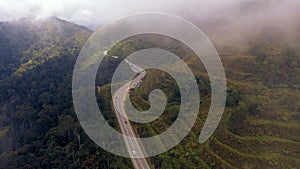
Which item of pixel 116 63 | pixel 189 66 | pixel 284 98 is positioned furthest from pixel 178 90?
pixel 116 63

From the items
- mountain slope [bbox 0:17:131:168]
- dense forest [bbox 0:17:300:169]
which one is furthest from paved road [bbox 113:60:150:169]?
mountain slope [bbox 0:17:131:168]

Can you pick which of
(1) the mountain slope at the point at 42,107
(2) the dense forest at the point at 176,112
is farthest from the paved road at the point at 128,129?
(1) the mountain slope at the point at 42,107

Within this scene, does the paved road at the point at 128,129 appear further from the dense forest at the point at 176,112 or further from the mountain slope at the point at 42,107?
the mountain slope at the point at 42,107

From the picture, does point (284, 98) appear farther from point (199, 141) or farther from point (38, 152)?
point (38, 152)

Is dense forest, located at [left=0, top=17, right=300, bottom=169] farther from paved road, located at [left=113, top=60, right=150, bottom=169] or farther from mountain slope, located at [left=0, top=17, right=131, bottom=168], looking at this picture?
paved road, located at [left=113, top=60, right=150, bottom=169]

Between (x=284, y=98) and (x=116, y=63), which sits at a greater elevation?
(x=284, y=98)

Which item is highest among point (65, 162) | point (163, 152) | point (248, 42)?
point (248, 42)
